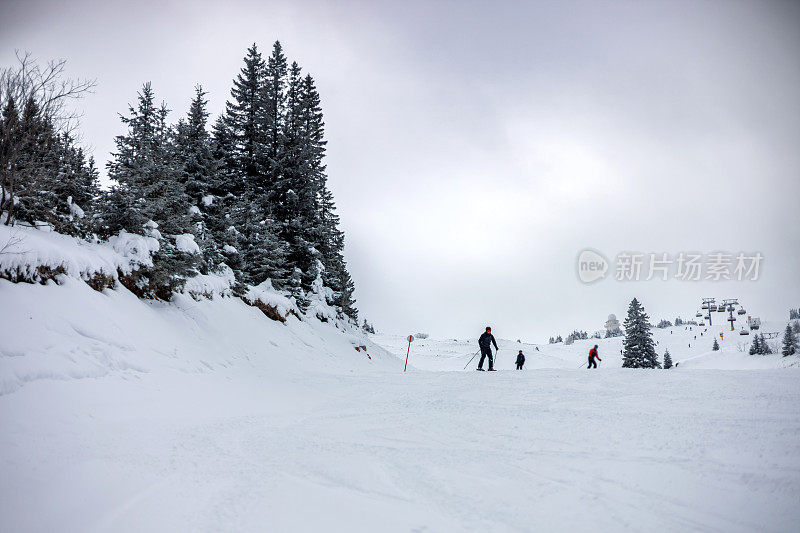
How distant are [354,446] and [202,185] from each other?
16970mm

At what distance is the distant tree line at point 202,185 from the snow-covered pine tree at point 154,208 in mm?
31

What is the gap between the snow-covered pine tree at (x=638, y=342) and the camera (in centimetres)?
3484

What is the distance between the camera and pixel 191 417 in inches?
254

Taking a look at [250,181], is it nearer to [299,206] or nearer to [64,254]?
[299,206]

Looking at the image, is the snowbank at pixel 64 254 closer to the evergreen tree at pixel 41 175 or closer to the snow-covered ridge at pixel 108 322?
the snow-covered ridge at pixel 108 322

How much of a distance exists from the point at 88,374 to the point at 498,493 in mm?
6496

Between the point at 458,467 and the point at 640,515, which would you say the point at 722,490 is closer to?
the point at 640,515

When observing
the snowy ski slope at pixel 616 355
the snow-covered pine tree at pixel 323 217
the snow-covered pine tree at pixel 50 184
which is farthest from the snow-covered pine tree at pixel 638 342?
the snow-covered pine tree at pixel 50 184

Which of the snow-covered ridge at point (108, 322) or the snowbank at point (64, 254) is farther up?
the snowbank at point (64, 254)

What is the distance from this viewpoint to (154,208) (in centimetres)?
1084

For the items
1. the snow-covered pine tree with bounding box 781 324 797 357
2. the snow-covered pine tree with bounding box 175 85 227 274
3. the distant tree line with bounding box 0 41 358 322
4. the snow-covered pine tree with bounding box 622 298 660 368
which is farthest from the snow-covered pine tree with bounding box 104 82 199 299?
the snow-covered pine tree with bounding box 781 324 797 357

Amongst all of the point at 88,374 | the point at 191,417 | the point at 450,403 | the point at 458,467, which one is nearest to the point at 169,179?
the point at 88,374

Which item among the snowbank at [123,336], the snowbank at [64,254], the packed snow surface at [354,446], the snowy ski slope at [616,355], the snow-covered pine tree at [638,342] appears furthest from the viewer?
the snowy ski slope at [616,355]

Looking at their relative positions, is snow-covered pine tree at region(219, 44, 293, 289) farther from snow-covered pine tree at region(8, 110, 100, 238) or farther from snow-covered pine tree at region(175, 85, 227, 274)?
snow-covered pine tree at region(8, 110, 100, 238)
